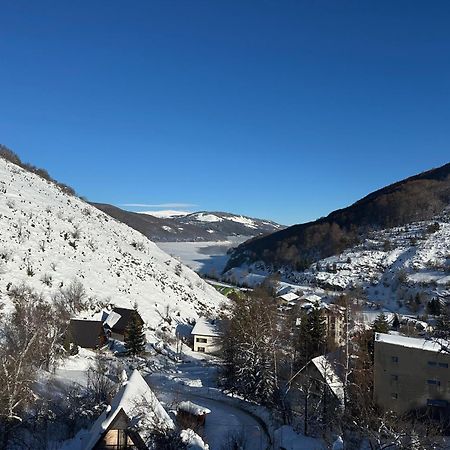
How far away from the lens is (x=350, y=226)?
161375mm

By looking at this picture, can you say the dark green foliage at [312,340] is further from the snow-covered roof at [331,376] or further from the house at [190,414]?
the house at [190,414]

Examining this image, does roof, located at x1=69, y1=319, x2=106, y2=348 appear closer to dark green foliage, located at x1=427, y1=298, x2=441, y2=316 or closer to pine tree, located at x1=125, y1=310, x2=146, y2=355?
pine tree, located at x1=125, y1=310, x2=146, y2=355

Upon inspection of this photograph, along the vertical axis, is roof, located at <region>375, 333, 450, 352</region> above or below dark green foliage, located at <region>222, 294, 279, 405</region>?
above

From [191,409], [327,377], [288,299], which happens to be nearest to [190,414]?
[191,409]

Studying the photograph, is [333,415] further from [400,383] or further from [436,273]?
[436,273]

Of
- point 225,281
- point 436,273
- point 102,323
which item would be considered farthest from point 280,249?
point 102,323

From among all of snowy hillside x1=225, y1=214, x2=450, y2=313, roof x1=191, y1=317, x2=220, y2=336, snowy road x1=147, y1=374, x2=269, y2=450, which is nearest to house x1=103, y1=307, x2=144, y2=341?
roof x1=191, y1=317, x2=220, y2=336

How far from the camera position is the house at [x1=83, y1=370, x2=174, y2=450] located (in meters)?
17.7

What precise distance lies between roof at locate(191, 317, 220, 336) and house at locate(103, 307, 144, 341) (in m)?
7.21

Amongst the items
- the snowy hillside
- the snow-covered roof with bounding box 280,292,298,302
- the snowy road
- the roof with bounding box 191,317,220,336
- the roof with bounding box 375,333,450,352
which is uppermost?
the snowy hillside

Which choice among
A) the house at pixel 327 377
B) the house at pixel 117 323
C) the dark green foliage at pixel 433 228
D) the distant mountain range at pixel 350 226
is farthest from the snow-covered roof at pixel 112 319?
the dark green foliage at pixel 433 228

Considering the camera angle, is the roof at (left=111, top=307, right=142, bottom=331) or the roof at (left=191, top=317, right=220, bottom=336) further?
the roof at (left=191, top=317, right=220, bottom=336)

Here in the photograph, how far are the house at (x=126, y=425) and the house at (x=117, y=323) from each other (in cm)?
2566

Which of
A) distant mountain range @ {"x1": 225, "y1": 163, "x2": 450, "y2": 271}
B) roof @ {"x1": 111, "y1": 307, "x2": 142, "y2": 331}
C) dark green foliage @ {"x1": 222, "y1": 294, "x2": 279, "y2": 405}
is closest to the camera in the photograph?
dark green foliage @ {"x1": 222, "y1": 294, "x2": 279, "y2": 405}
